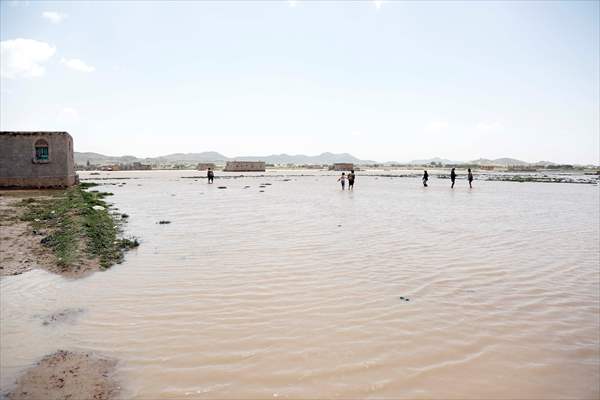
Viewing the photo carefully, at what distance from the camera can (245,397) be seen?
4.05 meters

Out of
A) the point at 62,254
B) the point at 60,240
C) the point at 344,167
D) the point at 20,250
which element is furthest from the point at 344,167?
the point at 62,254

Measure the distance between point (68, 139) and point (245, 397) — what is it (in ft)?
101

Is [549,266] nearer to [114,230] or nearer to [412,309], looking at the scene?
[412,309]

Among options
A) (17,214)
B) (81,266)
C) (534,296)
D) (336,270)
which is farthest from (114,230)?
(534,296)

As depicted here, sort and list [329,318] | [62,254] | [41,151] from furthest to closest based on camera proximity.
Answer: [41,151] < [62,254] < [329,318]

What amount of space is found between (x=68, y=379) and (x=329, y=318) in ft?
11.7

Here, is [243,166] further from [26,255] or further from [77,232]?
[26,255]

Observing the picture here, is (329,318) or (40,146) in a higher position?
(40,146)

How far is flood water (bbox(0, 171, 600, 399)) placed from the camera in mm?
4406

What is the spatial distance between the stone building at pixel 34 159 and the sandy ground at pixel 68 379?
90.9ft

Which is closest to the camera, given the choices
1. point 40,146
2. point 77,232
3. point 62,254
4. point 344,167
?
point 62,254

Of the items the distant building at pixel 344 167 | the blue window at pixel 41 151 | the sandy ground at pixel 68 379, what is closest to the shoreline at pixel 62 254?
the sandy ground at pixel 68 379

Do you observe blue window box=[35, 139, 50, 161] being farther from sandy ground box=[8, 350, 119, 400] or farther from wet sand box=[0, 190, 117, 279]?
sandy ground box=[8, 350, 119, 400]

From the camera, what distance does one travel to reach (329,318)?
6.06 m
